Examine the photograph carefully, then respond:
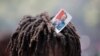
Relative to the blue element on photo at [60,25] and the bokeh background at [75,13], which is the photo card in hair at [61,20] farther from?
the bokeh background at [75,13]

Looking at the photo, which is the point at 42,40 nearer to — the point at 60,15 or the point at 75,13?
the point at 60,15

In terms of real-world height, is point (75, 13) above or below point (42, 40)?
above

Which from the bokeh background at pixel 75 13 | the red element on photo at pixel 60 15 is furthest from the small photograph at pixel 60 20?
the bokeh background at pixel 75 13

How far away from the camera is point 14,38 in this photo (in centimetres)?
105

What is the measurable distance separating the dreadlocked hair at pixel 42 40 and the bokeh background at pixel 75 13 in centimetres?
111

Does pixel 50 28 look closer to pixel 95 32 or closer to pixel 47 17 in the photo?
pixel 47 17

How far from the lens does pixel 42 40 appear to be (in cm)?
98

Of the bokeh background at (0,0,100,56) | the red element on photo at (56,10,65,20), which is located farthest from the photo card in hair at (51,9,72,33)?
the bokeh background at (0,0,100,56)

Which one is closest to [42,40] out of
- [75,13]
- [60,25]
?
[60,25]

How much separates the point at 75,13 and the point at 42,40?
1.35 meters

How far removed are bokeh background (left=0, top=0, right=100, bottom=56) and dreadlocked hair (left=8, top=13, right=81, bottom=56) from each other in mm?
1106

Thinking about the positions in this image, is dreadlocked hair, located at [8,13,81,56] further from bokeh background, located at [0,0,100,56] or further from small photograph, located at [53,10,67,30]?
bokeh background, located at [0,0,100,56]

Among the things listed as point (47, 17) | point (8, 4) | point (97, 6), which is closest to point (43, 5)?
point (8, 4)

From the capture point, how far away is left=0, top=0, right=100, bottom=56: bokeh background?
87.4 inches
